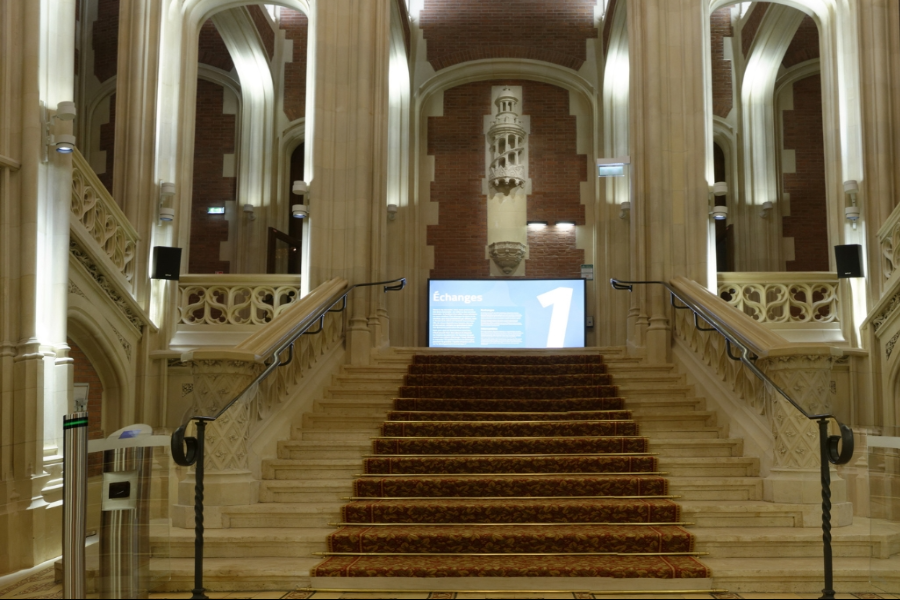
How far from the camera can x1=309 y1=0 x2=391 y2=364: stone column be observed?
7953mm

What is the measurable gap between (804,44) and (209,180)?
9141mm

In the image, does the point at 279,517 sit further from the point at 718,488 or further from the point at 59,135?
the point at 59,135

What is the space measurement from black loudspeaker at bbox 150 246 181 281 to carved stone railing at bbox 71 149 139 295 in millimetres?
211

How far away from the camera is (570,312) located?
1216cm

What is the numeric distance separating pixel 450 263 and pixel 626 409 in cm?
672

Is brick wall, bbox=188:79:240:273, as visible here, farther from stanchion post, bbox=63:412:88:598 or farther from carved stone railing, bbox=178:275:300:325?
stanchion post, bbox=63:412:88:598

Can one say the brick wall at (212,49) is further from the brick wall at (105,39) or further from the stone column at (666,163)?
the stone column at (666,163)

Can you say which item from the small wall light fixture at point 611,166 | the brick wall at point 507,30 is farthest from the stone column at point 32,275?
the brick wall at point 507,30

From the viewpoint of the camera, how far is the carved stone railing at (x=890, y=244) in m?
7.86

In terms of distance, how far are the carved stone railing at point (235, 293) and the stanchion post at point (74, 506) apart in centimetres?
519

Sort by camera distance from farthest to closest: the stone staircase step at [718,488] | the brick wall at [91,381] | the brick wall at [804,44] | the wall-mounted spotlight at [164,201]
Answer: the brick wall at [804,44] < the brick wall at [91,381] < the wall-mounted spotlight at [164,201] < the stone staircase step at [718,488]

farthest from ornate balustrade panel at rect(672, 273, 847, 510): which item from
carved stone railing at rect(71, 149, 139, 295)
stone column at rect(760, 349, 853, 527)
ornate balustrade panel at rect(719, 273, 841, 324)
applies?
carved stone railing at rect(71, 149, 139, 295)

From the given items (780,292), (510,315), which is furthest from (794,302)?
(510,315)

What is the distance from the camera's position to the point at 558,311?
12133mm
